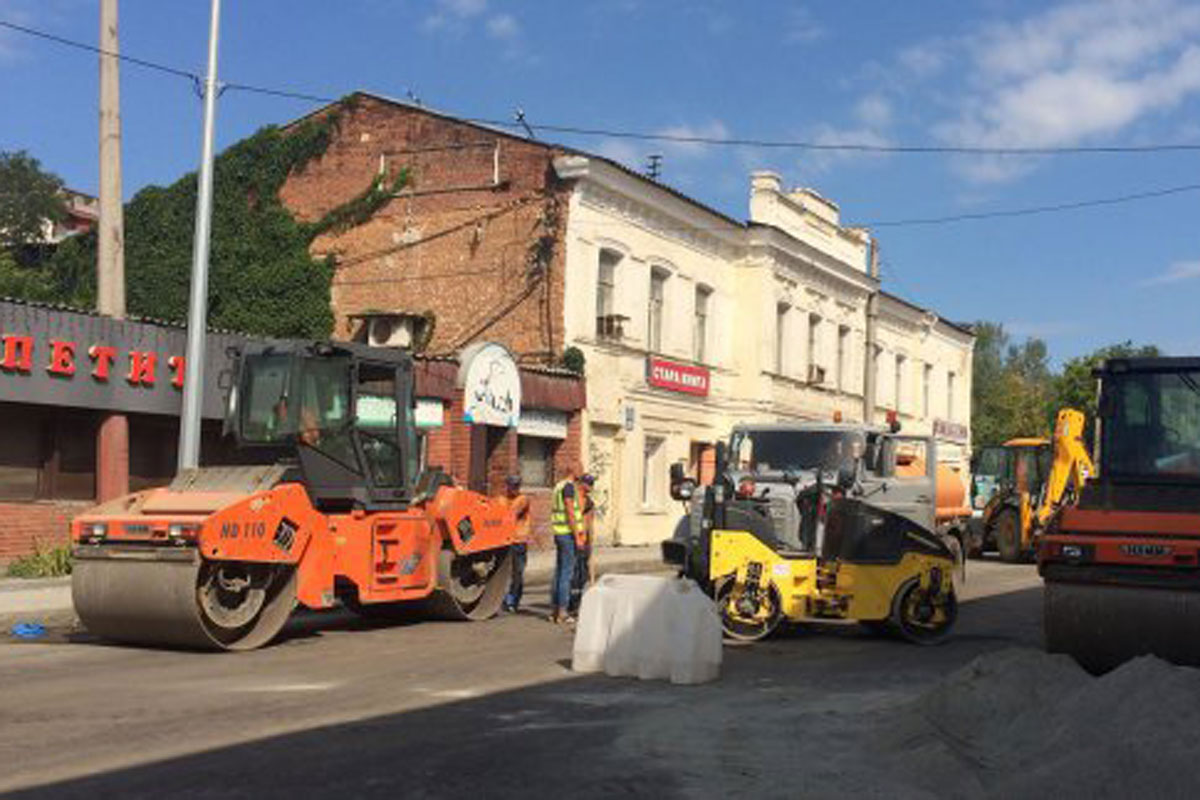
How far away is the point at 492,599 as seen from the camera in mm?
14836

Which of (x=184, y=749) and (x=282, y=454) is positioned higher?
(x=282, y=454)

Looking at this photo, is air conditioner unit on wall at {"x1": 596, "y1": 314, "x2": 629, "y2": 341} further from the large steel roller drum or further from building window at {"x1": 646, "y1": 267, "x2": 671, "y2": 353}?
the large steel roller drum

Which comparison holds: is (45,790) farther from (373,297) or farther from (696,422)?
(696,422)

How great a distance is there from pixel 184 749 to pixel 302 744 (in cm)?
66

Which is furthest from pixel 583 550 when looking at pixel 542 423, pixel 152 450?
pixel 542 423

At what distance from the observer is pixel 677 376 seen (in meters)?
30.5

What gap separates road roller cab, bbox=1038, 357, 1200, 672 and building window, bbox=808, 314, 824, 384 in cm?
2723

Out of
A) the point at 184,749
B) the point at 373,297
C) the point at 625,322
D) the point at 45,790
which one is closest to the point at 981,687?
the point at 184,749

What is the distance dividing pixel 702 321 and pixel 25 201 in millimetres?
30030

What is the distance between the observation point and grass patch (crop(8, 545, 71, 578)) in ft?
57.5

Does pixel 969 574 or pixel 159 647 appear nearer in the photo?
pixel 159 647

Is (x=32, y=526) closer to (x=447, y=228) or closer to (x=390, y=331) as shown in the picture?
(x=390, y=331)

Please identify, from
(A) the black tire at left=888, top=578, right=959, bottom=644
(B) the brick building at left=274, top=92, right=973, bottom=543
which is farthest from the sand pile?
(B) the brick building at left=274, top=92, right=973, bottom=543

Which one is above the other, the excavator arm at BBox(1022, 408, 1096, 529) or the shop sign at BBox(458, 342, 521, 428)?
the shop sign at BBox(458, 342, 521, 428)
